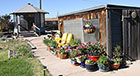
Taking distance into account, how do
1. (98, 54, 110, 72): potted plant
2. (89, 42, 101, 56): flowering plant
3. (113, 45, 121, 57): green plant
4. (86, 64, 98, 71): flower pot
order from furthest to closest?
(89, 42, 101, 56): flowering plant < (113, 45, 121, 57): green plant < (86, 64, 98, 71): flower pot < (98, 54, 110, 72): potted plant

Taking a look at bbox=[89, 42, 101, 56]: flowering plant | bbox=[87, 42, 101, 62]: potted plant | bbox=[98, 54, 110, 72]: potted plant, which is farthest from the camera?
bbox=[89, 42, 101, 56]: flowering plant

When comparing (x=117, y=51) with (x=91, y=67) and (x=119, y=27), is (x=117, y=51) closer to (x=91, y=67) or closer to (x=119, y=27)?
(x=119, y=27)

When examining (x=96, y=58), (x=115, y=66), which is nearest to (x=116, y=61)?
(x=115, y=66)

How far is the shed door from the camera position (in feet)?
19.1

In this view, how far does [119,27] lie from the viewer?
5828 millimetres

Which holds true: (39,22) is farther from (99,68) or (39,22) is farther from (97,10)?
(99,68)

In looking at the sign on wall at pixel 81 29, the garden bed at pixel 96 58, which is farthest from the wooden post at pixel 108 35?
the sign on wall at pixel 81 29

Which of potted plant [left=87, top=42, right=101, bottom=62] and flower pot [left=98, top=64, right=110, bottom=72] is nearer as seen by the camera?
flower pot [left=98, top=64, right=110, bottom=72]

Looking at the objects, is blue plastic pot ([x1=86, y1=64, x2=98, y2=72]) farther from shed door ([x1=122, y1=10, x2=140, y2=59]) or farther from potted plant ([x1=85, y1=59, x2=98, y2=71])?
shed door ([x1=122, y1=10, x2=140, y2=59])

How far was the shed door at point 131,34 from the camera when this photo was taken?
5.82 m

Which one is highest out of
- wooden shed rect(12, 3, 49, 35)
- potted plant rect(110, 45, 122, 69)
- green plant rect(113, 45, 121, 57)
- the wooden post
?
wooden shed rect(12, 3, 49, 35)

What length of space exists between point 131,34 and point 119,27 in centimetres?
64

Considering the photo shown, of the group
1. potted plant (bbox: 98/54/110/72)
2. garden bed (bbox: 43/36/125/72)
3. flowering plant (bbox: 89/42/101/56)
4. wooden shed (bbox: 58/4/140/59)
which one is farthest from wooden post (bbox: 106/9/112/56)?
potted plant (bbox: 98/54/110/72)

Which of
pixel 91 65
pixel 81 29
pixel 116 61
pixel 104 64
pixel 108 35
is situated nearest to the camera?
pixel 104 64
